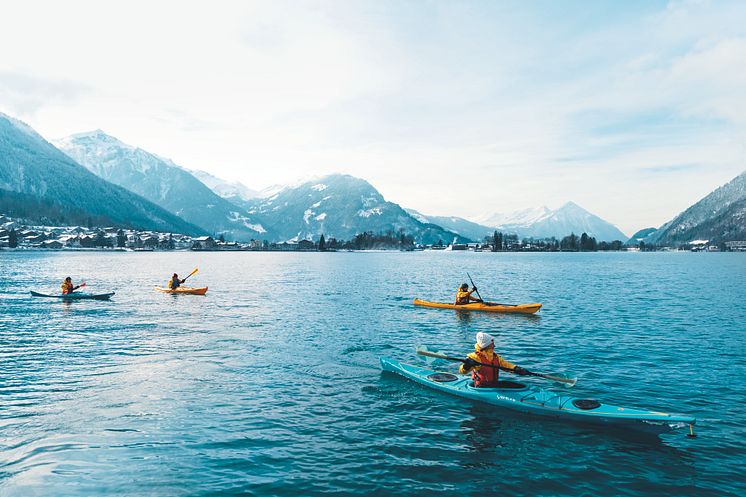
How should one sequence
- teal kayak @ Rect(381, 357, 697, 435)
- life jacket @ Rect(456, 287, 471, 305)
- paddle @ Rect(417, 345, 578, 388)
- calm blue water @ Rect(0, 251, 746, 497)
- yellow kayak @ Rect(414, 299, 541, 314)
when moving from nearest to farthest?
calm blue water @ Rect(0, 251, 746, 497), teal kayak @ Rect(381, 357, 697, 435), paddle @ Rect(417, 345, 578, 388), yellow kayak @ Rect(414, 299, 541, 314), life jacket @ Rect(456, 287, 471, 305)

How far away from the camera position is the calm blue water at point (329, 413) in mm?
14367

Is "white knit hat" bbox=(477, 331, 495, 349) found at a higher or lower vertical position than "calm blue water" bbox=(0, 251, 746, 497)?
higher

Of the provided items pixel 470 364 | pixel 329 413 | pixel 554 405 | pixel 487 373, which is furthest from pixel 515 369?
pixel 329 413

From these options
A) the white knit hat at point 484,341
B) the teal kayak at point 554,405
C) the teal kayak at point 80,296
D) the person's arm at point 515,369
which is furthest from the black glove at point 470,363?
the teal kayak at point 80,296

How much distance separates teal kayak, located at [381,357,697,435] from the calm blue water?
0.45m

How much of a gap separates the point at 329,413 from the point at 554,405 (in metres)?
9.05

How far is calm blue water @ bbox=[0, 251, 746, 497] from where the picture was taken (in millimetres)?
14367

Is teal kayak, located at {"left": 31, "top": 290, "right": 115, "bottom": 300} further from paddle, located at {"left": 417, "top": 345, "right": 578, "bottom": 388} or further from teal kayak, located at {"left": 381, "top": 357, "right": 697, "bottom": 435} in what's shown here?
teal kayak, located at {"left": 381, "top": 357, "right": 697, "bottom": 435}

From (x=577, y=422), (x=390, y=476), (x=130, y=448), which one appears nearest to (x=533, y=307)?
(x=577, y=422)

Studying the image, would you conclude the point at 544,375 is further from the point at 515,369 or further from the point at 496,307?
the point at 496,307

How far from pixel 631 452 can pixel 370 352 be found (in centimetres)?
1712

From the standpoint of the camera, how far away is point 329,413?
19.6 m

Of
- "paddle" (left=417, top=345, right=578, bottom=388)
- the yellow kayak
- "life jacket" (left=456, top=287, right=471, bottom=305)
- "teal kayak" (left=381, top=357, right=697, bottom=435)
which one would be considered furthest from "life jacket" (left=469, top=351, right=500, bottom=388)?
"life jacket" (left=456, top=287, right=471, bottom=305)

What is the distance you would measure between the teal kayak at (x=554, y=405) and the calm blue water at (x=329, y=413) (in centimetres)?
45
